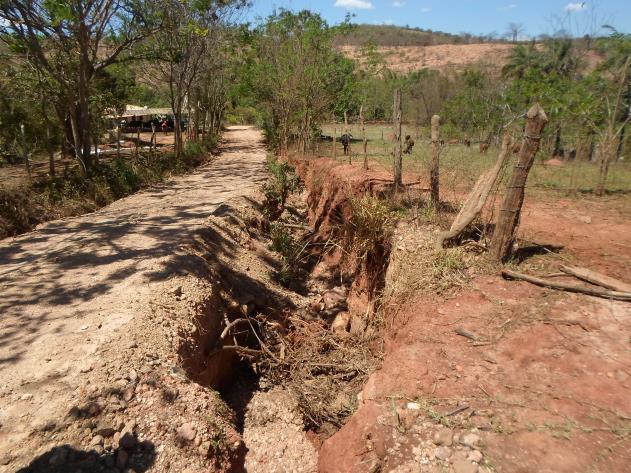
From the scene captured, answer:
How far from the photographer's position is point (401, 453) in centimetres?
312

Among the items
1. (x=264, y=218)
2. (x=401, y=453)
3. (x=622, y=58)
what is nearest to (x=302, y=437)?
(x=401, y=453)

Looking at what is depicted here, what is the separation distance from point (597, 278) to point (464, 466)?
8.52 feet

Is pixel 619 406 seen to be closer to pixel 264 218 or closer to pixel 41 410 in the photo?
pixel 41 410

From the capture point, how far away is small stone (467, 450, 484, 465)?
2852mm

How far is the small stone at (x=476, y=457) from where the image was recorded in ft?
9.36

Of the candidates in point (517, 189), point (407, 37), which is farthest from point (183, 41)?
point (407, 37)

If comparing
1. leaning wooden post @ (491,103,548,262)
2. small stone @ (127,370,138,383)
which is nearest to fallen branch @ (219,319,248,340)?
small stone @ (127,370,138,383)

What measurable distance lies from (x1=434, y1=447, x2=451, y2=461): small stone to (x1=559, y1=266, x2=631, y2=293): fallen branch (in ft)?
8.17

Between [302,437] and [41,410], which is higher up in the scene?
[41,410]

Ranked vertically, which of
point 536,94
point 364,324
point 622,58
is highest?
point 622,58

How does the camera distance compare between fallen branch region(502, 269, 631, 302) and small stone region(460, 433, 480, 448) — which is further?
fallen branch region(502, 269, 631, 302)

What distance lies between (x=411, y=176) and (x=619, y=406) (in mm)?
7163

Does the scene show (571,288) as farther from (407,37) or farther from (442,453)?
(407,37)

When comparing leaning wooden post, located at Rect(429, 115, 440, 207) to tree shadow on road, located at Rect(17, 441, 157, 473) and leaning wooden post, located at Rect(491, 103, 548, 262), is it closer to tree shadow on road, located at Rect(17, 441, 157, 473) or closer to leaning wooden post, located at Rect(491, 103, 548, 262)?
leaning wooden post, located at Rect(491, 103, 548, 262)
